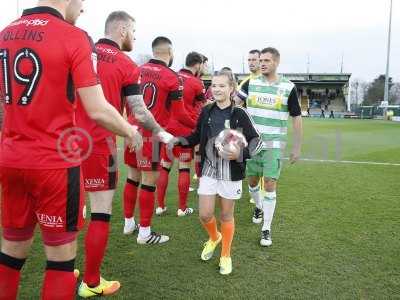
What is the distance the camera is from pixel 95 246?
3.46m

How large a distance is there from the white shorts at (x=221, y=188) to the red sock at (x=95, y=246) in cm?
105

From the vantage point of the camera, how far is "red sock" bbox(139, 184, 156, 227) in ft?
16.0

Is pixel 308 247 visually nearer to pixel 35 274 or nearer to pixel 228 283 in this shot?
pixel 228 283

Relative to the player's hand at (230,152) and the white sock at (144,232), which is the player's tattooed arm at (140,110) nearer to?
the player's hand at (230,152)

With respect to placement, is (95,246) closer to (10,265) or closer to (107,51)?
(10,265)

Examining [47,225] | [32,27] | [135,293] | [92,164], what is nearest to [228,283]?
[135,293]

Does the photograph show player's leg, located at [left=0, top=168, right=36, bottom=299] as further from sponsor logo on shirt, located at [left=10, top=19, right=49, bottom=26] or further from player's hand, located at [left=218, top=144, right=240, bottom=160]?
player's hand, located at [left=218, top=144, right=240, bottom=160]

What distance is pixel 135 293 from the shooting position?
3.55 meters

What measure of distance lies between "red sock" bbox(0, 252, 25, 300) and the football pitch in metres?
1.05

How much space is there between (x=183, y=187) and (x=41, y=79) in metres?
4.17

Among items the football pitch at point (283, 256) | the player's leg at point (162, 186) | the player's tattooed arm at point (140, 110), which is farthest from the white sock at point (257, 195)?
the player's tattooed arm at point (140, 110)

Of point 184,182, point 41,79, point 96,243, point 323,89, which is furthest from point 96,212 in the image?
point 323,89

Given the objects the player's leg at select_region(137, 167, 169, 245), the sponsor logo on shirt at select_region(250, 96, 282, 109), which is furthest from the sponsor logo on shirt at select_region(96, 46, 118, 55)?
the sponsor logo on shirt at select_region(250, 96, 282, 109)

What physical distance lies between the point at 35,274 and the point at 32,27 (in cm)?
254
